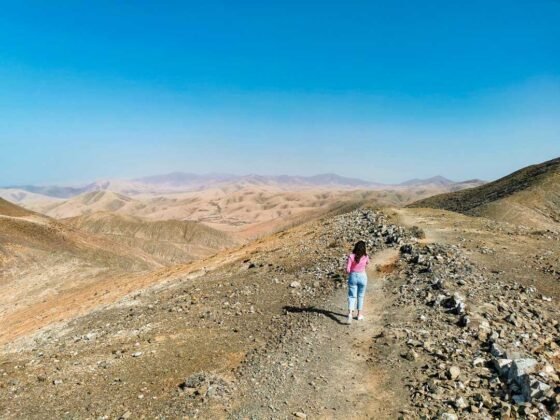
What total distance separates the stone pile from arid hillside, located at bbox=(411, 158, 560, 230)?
40759 mm

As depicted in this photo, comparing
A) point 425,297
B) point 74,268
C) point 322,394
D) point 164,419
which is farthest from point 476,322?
point 74,268

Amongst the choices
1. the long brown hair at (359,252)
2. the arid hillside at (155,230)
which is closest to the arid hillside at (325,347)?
the long brown hair at (359,252)

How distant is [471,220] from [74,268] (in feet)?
147

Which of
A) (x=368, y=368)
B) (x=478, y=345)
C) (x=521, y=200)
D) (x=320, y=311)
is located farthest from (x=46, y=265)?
(x=521, y=200)

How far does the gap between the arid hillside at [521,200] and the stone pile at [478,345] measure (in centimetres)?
4076

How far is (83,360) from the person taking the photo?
13.6 m

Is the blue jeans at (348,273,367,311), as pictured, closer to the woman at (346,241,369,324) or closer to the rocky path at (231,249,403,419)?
the woman at (346,241,369,324)

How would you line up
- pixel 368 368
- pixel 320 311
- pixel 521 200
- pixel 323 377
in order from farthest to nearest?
pixel 521 200
pixel 320 311
pixel 368 368
pixel 323 377

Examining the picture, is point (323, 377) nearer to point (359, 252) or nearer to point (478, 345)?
point (478, 345)

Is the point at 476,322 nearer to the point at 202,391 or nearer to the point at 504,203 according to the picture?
the point at 202,391

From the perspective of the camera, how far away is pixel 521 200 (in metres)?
60.3

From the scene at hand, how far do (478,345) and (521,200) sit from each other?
56661mm

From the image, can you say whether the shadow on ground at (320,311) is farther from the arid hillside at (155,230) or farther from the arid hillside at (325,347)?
the arid hillside at (155,230)

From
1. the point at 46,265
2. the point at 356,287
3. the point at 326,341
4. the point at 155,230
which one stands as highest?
the point at 356,287
